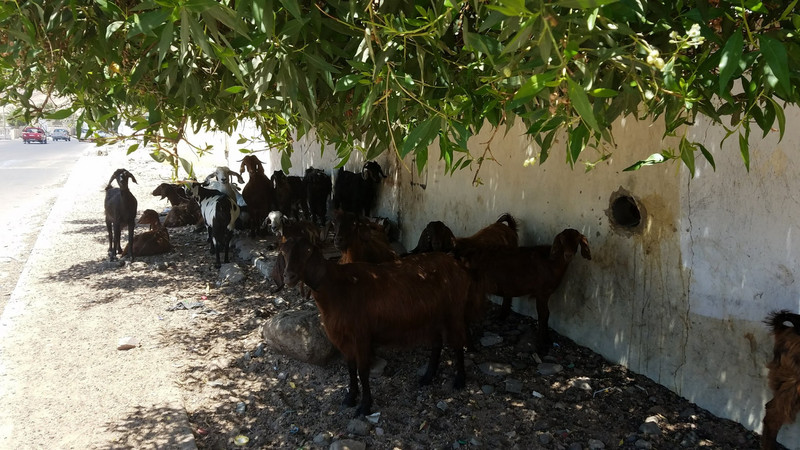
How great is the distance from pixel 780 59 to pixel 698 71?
36cm

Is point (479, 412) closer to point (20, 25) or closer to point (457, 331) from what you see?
point (457, 331)

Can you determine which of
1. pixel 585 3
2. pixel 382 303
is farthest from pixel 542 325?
pixel 585 3

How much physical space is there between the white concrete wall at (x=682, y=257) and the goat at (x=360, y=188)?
3968 mm

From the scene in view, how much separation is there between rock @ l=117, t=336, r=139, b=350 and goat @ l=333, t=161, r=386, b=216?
14.8 ft

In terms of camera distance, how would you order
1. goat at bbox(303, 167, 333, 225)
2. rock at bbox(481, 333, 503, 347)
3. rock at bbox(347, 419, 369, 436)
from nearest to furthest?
rock at bbox(347, 419, 369, 436) < rock at bbox(481, 333, 503, 347) < goat at bbox(303, 167, 333, 225)

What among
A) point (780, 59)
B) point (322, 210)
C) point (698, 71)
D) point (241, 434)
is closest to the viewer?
point (780, 59)

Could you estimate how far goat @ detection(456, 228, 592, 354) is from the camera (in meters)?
5.22

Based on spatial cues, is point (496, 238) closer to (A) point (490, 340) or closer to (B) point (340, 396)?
(A) point (490, 340)

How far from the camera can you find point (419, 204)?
8.22 meters

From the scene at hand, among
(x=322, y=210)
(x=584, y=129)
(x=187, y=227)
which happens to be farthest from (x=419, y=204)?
(x=584, y=129)

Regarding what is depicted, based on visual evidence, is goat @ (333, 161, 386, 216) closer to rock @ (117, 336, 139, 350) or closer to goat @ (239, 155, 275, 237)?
goat @ (239, 155, 275, 237)

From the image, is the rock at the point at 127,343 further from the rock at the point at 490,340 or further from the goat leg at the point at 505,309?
the goat leg at the point at 505,309

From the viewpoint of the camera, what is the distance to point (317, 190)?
10.8 m

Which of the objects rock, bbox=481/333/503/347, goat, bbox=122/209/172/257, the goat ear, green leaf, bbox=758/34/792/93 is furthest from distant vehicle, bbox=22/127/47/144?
green leaf, bbox=758/34/792/93
